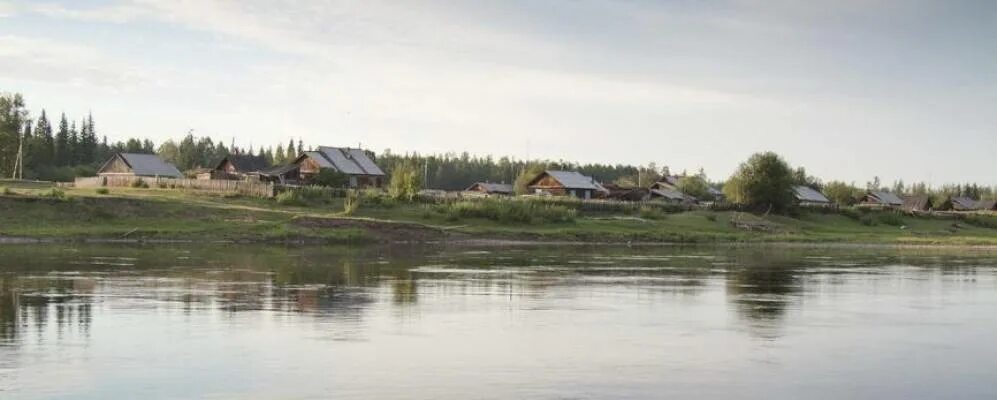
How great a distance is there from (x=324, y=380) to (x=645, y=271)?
3304cm

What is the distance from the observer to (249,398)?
17.5 m

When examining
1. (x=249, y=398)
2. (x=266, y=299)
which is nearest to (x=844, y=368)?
(x=249, y=398)

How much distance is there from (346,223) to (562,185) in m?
75.6

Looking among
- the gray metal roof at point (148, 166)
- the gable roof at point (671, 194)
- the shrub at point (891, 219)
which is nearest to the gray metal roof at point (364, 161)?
the gray metal roof at point (148, 166)

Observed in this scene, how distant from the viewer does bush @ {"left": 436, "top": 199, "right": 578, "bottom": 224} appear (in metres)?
87.7

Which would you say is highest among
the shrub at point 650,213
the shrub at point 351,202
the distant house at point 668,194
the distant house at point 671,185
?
the distant house at point 671,185

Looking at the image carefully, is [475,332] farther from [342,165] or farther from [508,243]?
[342,165]

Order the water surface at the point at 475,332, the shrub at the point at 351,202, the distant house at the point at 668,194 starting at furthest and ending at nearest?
the distant house at the point at 668,194 → the shrub at the point at 351,202 → the water surface at the point at 475,332

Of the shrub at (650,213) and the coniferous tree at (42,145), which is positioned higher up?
the coniferous tree at (42,145)

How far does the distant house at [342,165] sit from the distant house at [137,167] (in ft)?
51.7

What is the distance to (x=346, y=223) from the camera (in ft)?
247

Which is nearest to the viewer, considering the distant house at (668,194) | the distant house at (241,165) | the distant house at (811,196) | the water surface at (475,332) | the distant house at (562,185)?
the water surface at (475,332)

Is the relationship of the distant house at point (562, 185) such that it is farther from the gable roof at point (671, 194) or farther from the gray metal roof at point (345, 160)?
the gray metal roof at point (345, 160)

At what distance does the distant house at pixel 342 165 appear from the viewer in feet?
408
